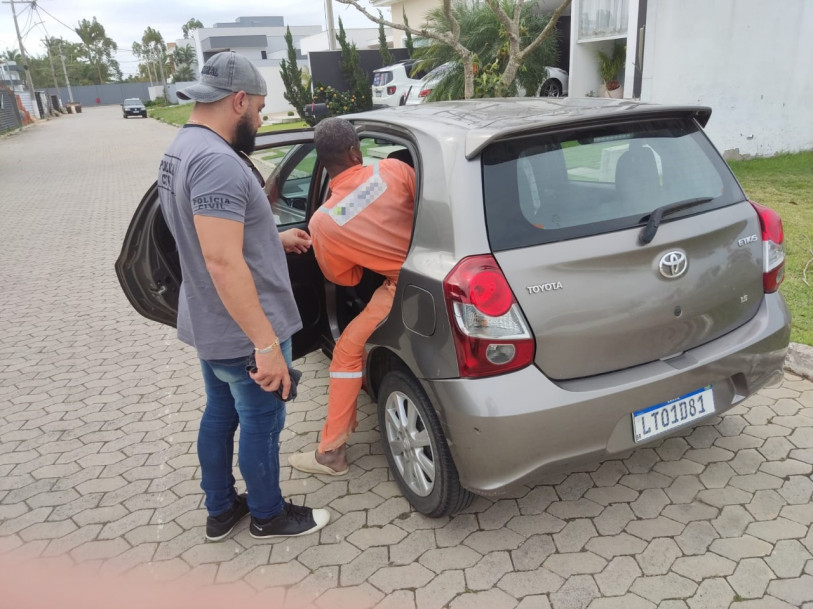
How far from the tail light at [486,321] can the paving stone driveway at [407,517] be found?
33.8 inches

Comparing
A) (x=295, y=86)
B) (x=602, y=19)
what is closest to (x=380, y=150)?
(x=602, y=19)

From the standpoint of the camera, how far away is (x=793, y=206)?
6.95 m

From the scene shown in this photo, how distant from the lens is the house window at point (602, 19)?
10.5 metres

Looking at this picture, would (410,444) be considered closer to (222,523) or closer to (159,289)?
(222,523)

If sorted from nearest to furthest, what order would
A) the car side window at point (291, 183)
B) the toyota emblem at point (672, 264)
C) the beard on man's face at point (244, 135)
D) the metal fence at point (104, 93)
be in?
1. the beard on man's face at point (244, 135)
2. the toyota emblem at point (672, 264)
3. the car side window at point (291, 183)
4. the metal fence at point (104, 93)

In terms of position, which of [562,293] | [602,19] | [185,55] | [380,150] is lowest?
[562,293]

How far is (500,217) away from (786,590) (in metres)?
1.67

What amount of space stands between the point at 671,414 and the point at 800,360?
1856mm

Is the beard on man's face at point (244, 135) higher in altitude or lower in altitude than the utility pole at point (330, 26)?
lower

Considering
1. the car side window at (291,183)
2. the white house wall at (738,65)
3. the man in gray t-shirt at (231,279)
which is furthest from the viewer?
the white house wall at (738,65)

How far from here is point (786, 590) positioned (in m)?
2.23

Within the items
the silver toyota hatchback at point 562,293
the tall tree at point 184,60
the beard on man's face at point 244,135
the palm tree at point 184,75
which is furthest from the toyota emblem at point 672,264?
the tall tree at point 184,60

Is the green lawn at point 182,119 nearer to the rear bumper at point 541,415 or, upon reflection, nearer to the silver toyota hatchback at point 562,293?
the silver toyota hatchback at point 562,293

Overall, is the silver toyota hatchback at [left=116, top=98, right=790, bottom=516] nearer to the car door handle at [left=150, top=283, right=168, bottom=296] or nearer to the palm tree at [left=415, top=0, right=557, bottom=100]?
the car door handle at [left=150, top=283, right=168, bottom=296]
